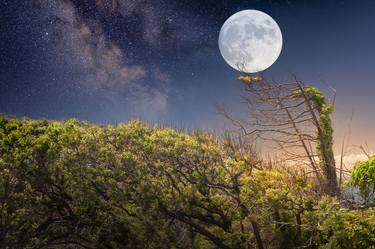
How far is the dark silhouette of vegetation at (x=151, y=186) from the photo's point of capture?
12.2m

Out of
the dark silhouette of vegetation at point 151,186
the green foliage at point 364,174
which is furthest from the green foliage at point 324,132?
the green foliage at point 364,174

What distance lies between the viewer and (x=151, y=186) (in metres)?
12.5

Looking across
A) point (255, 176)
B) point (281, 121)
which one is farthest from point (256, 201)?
point (281, 121)

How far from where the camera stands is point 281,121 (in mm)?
19031

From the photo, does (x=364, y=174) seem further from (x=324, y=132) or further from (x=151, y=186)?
(x=324, y=132)

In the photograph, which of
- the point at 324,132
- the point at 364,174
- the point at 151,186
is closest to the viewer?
the point at 364,174

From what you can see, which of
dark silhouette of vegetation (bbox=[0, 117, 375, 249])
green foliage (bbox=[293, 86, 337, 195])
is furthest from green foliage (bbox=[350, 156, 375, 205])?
green foliage (bbox=[293, 86, 337, 195])

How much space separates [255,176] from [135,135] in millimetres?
3737

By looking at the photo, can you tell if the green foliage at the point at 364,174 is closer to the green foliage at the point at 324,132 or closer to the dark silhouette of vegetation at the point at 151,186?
the dark silhouette of vegetation at the point at 151,186

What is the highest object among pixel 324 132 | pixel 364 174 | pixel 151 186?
pixel 324 132

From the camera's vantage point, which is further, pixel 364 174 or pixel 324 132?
pixel 324 132

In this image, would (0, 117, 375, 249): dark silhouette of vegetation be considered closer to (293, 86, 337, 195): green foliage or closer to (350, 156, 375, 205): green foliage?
(350, 156, 375, 205): green foliage

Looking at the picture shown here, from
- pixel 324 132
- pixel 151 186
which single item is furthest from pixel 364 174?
pixel 324 132

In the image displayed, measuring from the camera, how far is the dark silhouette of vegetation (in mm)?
12180
